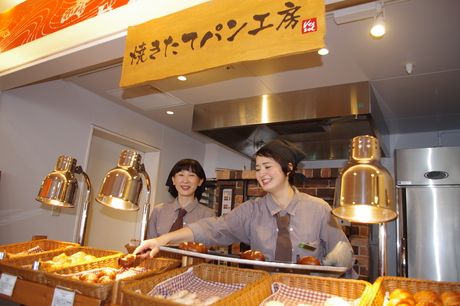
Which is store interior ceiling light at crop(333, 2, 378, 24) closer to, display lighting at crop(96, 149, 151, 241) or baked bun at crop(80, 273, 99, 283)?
display lighting at crop(96, 149, 151, 241)

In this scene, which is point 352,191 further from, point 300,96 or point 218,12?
point 300,96

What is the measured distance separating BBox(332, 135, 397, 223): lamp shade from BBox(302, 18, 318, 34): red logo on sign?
0.44m

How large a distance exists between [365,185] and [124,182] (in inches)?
42.3

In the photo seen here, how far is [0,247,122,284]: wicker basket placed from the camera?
139 cm

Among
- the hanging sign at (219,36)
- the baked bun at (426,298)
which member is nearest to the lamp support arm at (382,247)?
the baked bun at (426,298)

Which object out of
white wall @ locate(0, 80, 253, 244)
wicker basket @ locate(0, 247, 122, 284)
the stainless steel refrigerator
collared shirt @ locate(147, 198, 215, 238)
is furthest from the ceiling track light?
white wall @ locate(0, 80, 253, 244)

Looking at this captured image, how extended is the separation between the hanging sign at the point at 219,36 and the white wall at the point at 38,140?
2154 mm

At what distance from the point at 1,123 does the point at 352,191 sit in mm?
3301

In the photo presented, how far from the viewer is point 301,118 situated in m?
3.08

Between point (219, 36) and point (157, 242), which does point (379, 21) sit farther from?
point (157, 242)

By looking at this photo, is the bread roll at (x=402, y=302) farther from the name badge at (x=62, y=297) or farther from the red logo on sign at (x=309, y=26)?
Result: the name badge at (x=62, y=297)

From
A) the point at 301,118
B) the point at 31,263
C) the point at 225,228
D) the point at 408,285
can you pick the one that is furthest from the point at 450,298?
the point at 301,118

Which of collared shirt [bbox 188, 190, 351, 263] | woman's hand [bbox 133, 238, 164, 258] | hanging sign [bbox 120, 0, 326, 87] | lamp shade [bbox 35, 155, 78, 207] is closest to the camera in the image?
hanging sign [bbox 120, 0, 326, 87]

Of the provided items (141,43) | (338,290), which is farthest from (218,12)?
(338,290)
